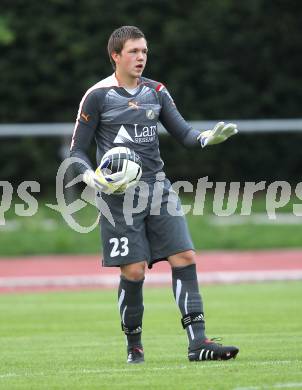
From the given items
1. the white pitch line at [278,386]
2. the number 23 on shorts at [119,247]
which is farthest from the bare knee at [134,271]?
the white pitch line at [278,386]

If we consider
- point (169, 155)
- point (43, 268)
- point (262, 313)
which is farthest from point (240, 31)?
point (262, 313)

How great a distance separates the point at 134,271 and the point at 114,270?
14.3 metres

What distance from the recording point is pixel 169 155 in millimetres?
31125

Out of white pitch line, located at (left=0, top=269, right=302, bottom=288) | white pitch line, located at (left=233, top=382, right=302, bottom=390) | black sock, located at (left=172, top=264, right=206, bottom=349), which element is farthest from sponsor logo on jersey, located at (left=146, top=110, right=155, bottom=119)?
white pitch line, located at (left=0, top=269, right=302, bottom=288)

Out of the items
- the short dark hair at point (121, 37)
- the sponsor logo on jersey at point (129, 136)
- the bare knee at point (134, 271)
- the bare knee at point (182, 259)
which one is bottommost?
the bare knee at point (134, 271)

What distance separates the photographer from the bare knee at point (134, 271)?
28.7 feet

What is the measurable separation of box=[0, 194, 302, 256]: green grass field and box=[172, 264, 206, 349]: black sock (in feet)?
54.5

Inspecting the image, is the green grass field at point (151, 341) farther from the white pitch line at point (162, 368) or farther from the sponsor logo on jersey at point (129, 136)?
the sponsor logo on jersey at point (129, 136)

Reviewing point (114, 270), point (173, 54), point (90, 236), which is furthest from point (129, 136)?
point (173, 54)

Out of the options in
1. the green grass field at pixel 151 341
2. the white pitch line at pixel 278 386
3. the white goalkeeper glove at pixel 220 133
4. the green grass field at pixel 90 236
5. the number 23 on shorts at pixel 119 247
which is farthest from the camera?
the green grass field at pixel 90 236

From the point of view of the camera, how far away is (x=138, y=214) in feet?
28.9

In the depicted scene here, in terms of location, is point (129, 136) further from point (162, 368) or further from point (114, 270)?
point (114, 270)

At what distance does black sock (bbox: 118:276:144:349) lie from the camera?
8805 millimetres

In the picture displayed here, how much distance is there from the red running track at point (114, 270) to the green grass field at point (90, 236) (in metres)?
0.40
